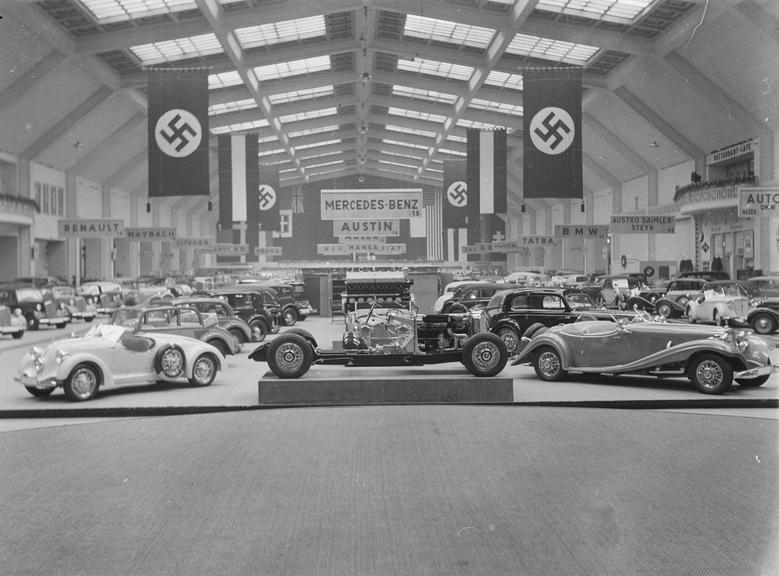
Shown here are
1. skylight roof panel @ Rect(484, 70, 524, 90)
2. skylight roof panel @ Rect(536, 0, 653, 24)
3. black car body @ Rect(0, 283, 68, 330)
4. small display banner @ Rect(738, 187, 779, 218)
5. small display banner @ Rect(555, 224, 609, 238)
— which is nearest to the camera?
small display banner @ Rect(738, 187, 779, 218)

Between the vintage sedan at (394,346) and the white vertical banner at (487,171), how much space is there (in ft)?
70.1

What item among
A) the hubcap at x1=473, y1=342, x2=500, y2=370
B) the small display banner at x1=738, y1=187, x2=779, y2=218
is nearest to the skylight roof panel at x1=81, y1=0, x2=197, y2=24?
the small display banner at x1=738, y1=187, x2=779, y2=218

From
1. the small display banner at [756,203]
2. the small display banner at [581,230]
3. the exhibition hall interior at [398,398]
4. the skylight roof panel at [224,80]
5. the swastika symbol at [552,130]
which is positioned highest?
the skylight roof panel at [224,80]

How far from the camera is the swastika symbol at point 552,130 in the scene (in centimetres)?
2158

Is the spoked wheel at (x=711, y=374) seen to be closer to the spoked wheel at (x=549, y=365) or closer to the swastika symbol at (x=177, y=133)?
the spoked wheel at (x=549, y=365)

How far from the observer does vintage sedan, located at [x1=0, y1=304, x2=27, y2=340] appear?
23.4 m

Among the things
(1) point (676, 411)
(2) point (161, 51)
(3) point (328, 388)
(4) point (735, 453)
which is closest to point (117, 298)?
(2) point (161, 51)

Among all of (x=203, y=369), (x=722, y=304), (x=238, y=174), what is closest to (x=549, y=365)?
(x=203, y=369)

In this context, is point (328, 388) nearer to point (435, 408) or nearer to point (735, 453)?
point (435, 408)

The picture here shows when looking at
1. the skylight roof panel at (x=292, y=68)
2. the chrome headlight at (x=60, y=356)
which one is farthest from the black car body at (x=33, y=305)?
the skylight roof panel at (x=292, y=68)

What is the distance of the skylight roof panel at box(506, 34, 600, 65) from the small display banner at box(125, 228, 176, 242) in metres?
20.1

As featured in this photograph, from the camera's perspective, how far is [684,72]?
36719 millimetres

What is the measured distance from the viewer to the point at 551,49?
40188mm

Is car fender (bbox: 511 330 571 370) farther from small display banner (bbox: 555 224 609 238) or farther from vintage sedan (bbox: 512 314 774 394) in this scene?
small display banner (bbox: 555 224 609 238)
